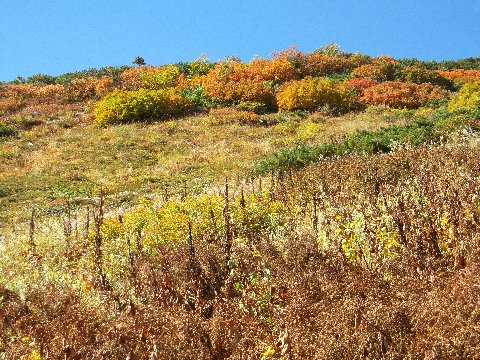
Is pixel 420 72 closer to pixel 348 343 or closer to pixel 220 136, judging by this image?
pixel 220 136

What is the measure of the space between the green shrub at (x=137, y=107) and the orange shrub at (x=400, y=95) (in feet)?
38.9

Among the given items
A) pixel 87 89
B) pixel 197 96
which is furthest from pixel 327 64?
pixel 87 89

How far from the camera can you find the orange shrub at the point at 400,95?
32312 millimetres

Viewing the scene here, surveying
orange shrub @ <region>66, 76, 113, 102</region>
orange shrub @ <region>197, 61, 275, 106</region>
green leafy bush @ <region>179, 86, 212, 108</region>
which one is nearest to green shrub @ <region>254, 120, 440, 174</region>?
orange shrub @ <region>197, 61, 275, 106</region>

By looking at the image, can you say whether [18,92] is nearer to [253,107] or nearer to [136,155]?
[253,107]

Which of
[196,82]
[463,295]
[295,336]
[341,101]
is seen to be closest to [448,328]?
[463,295]

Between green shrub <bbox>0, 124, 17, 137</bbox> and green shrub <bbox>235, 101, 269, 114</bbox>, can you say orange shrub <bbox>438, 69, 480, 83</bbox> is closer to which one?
green shrub <bbox>235, 101, 269, 114</bbox>

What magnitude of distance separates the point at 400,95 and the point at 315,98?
19.2 ft

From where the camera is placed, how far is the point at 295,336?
12.1 feet

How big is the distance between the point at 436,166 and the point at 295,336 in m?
7.03

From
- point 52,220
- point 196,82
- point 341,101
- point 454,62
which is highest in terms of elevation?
point 454,62

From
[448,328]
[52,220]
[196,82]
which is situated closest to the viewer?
[448,328]

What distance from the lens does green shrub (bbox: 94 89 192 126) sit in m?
30.4

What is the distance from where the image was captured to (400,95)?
33.0 m
